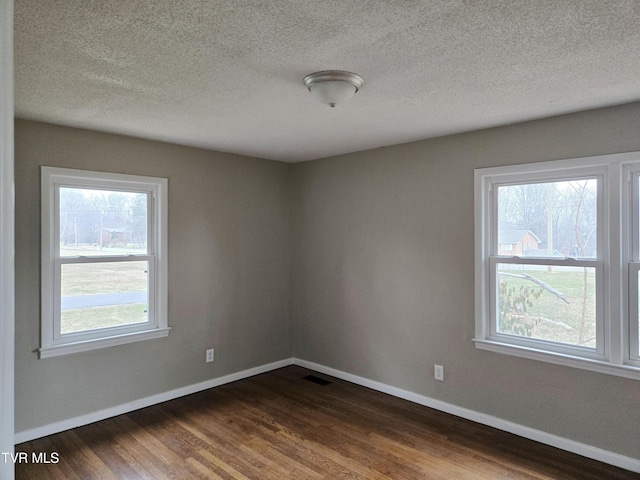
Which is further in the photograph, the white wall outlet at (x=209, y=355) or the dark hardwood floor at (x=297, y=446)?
the white wall outlet at (x=209, y=355)

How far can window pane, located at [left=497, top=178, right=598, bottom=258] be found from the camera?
295 cm

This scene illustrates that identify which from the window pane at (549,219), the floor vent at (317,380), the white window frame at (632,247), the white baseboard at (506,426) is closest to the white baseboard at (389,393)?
the white baseboard at (506,426)

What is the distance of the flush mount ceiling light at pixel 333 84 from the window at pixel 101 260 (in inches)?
82.0

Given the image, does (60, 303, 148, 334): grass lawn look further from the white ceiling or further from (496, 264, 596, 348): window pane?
(496, 264, 596, 348): window pane

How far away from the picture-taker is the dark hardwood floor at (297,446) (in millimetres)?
2709

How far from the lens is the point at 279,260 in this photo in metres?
4.89

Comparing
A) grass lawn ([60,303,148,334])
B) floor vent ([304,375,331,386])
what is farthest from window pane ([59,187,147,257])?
floor vent ([304,375,331,386])

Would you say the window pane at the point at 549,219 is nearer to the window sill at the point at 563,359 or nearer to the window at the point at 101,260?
the window sill at the point at 563,359

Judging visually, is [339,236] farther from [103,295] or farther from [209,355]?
[103,295]

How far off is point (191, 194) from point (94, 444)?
218 centimetres

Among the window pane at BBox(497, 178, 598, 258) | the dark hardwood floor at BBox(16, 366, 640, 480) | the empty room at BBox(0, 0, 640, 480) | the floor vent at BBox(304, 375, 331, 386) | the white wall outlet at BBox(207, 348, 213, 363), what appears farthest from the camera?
the floor vent at BBox(304, 375, 331, 386)

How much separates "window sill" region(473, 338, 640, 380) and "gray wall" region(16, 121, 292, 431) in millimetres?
2332

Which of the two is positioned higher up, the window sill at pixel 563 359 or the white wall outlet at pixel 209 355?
the window sill at pixel 563 359

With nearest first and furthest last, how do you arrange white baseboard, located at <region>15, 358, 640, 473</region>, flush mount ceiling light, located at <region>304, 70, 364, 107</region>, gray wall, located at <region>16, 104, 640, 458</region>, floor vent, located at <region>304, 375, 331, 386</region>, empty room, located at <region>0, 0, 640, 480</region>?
1. empty room, located at <region>0, 0, 640, 480</region>
2. flush mount ceiling light, located at <region>304, 70, 364, 107</region>
3. white baseboard, located at <region>15, 358, 640, 473</region>
4. gray wall, located at <region>16, 104, 640, 458</region>
5. floor vent, located at <region>304, 375, 331, 386</region>
